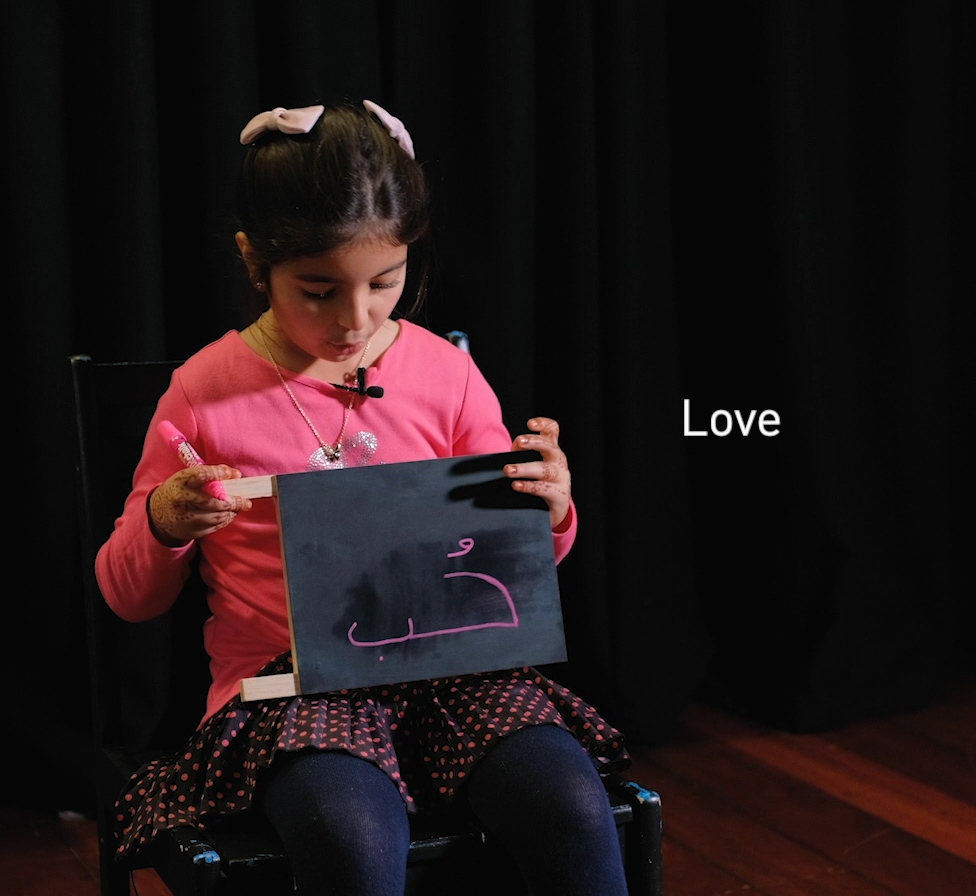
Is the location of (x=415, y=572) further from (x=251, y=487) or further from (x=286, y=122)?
(x=286, y=122)

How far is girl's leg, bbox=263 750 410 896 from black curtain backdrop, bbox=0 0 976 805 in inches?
32.7

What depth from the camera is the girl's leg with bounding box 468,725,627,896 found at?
96 cm

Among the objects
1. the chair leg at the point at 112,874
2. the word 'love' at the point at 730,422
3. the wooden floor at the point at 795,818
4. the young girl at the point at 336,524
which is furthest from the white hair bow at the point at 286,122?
the word 'love' at the point at 730,422

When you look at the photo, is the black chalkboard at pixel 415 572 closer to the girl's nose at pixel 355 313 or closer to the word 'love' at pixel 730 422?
the girl's nose at pixel 355 313

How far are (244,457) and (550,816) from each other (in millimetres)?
434

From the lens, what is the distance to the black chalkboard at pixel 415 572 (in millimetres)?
1032

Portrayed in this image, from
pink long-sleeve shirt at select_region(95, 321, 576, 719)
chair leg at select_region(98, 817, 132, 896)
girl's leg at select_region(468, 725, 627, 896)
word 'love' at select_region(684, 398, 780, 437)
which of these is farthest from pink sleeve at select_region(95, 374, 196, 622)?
word 'love' at select_region(684, 398, 780, 437)

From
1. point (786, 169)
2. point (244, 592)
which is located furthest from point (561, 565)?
point (244, 592)

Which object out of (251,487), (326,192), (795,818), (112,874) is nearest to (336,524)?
(251,487)

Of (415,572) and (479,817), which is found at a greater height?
(415,572)

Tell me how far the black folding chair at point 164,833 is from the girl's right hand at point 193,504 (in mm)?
173

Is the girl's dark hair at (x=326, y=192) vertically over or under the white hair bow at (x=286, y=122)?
under

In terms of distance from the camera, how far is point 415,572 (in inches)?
42.1

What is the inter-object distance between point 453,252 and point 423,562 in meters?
0.92
